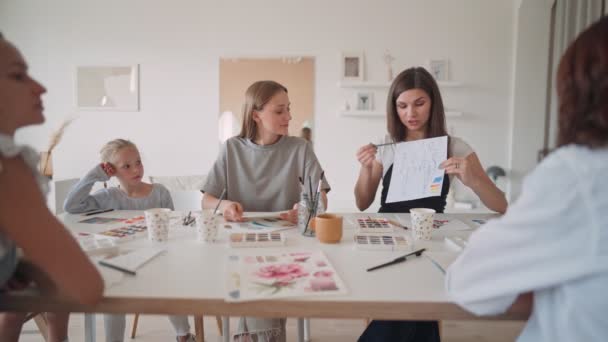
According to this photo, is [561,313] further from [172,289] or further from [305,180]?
[305,180]

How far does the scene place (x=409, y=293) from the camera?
76cm

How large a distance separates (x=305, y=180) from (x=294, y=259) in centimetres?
88

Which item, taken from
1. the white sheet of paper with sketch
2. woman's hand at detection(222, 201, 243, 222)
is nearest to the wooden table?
woman's hand at detection(222, 201, 243, 222)

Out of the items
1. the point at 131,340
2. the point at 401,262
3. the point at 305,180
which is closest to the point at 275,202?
the point at 305,180

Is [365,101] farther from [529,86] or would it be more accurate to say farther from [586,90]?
[586,90]

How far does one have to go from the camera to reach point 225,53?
12.2ft

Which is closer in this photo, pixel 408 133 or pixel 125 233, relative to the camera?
pixel 125 233

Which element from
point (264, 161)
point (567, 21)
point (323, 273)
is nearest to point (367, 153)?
point (264, 161)

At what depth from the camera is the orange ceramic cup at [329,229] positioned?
1.12 meters

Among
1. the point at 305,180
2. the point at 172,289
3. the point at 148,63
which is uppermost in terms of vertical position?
the point at 148,63

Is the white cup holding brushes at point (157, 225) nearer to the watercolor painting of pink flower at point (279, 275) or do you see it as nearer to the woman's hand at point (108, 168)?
the watercolor painting of pink flower at point (279, 275)

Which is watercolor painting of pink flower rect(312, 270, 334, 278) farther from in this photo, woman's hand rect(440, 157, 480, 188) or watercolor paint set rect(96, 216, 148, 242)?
woman's hand rect(440, 157, 480, 188)

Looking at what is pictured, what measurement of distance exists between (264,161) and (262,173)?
6 centimetres

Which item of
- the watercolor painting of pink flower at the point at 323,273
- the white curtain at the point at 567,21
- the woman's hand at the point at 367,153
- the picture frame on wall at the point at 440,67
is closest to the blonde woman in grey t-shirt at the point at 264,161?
the woman's hand at the point at 367,153
